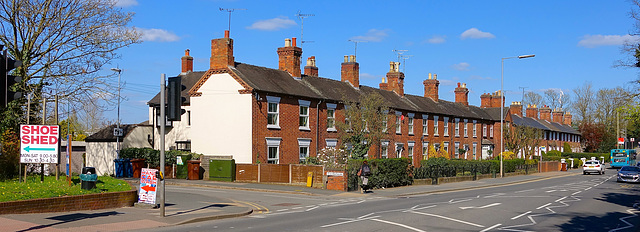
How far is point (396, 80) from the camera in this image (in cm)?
5125

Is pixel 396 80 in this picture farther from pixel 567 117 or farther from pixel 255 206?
pixel 567 117

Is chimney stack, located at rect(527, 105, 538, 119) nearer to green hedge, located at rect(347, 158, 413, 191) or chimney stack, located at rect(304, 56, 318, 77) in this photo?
chimney stack, located at rect(304, 56, 318, 77)

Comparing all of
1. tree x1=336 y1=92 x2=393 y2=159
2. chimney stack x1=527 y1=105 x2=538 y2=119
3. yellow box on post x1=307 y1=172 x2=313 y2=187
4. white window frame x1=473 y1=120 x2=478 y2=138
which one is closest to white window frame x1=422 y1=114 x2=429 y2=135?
white window frame x1=473 y1=120 x2=478 y2=138

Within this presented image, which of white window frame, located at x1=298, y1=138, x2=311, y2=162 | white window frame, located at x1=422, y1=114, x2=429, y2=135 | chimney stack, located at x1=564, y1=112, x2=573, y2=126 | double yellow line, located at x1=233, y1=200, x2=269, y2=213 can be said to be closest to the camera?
double yellow line, located at x1=233, y1=200, x2=269, y2=213

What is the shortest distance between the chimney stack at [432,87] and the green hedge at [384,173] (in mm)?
24487

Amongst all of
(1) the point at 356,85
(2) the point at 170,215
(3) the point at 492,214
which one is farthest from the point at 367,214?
(1) the point at 356,85

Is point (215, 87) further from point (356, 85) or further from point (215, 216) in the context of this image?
point (215, 216)

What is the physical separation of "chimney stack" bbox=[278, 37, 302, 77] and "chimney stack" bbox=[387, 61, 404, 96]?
13.7m

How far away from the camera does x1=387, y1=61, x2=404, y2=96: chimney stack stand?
51.2 meters

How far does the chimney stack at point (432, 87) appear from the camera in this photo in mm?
57438

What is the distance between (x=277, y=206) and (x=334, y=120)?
18531 mm

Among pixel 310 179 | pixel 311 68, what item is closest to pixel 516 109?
pixel 311 68

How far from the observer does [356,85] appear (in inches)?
1821

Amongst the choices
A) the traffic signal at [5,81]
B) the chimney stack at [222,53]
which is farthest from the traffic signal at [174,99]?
the chimney stack at [222,53]
